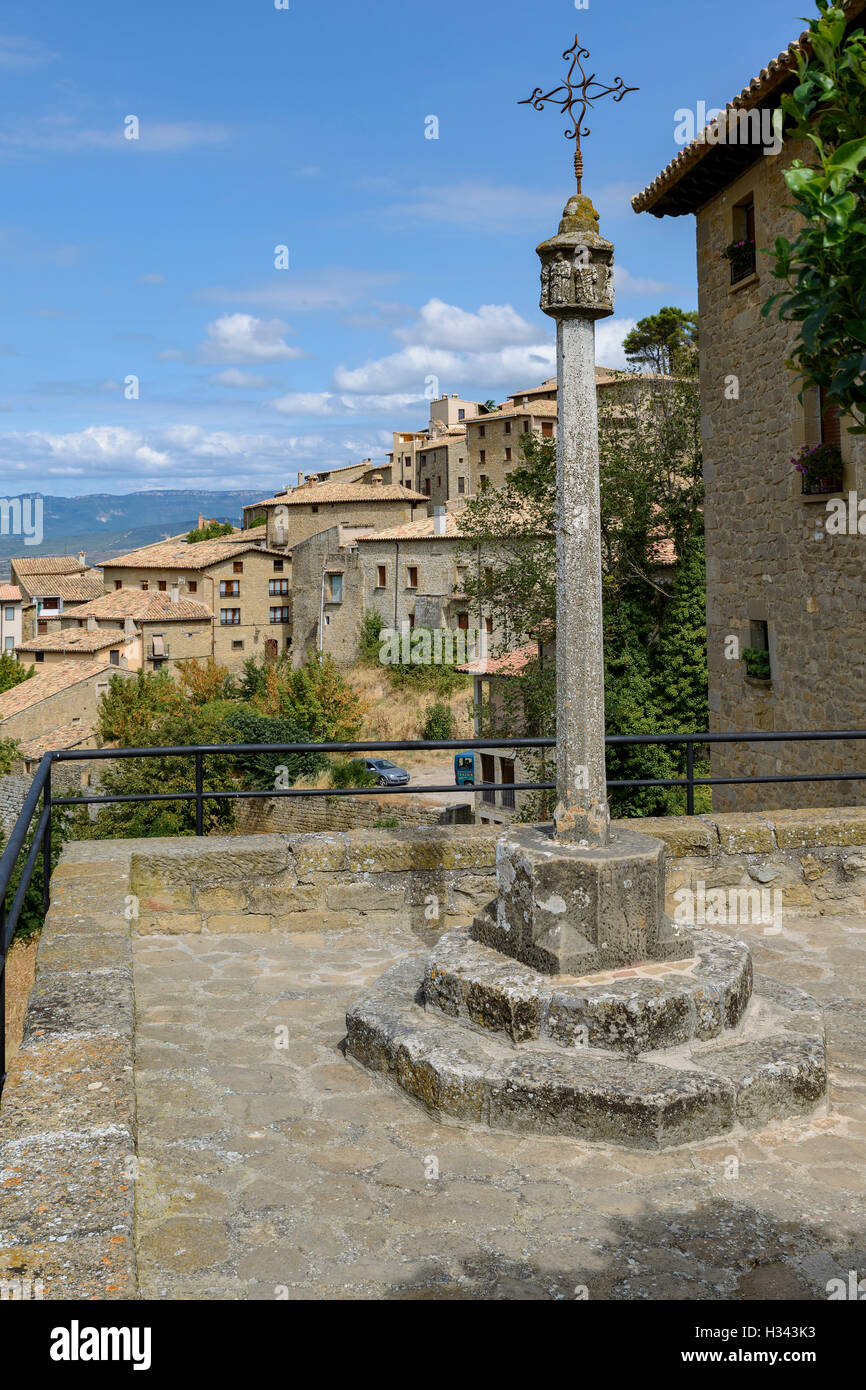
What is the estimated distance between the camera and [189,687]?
53.8 meters

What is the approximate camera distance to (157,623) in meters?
58.2

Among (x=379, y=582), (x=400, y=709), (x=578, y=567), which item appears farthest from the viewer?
(x=379, y=582)

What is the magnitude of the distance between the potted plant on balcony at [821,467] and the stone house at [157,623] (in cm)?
4700

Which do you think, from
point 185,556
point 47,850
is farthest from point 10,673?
point 47,850

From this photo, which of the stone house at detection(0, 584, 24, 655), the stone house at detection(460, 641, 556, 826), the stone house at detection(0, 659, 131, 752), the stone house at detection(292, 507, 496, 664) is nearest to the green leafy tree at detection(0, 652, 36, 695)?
the stone house at detection(0, 659, 131, 752)

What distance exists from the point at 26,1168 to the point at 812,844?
16.2 feet

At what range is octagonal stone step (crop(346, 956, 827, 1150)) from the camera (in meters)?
3.63

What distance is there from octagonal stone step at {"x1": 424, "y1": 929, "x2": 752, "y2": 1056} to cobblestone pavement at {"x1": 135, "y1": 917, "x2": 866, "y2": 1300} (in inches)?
16.5

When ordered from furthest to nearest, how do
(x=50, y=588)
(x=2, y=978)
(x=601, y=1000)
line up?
1. (x=50, y=588)
2. (x=601, y=1000)
3. (x=2, y=978)

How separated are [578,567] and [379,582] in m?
49.7

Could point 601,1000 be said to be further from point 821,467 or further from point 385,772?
point 385,772

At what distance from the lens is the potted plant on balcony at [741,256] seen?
50.2 ft

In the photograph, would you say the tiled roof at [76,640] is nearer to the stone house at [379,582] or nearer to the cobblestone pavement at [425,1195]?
the stone house at [379,582]

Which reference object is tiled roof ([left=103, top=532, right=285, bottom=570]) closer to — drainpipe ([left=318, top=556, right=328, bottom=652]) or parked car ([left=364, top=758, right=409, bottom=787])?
drainpipe ([left=318, top=556, right=328, bottom=652])
